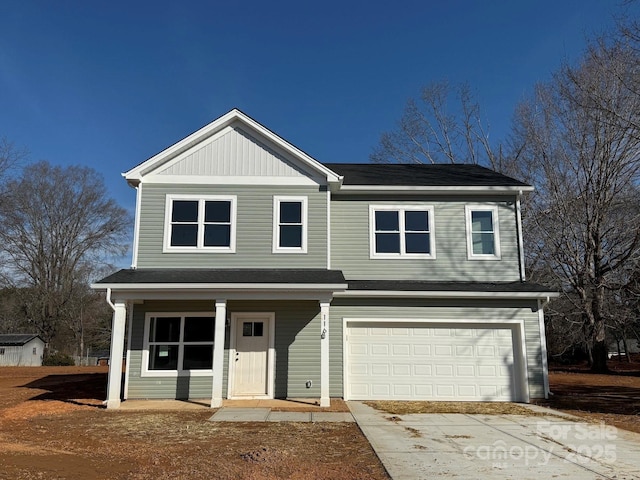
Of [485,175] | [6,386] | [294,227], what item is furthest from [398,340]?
[6,386]

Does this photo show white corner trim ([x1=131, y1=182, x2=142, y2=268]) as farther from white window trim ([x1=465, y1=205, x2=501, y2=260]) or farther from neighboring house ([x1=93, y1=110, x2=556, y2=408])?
white window trim ([x1=465, y1=205, x2=501, y2=260])

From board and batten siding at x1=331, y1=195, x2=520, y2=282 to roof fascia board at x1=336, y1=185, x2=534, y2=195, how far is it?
0.25 metres

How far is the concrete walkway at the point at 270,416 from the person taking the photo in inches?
372

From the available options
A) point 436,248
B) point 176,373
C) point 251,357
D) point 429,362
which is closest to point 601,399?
point 429,362

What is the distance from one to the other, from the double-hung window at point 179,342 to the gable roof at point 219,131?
13.0 ft

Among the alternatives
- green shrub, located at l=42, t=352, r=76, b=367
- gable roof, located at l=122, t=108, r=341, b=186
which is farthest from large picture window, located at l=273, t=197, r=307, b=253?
green shrub, located at l=42, t=352, r=76, b=367

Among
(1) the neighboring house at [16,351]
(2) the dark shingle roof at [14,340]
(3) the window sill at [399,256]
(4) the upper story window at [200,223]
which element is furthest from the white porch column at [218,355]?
(2) the dark shingle roof at [14,340]

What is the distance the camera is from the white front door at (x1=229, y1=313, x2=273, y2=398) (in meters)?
12.1

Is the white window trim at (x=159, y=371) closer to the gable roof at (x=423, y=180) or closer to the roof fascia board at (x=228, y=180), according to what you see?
the roof fascia board at (x=228, y=180)

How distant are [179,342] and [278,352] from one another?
2.63 m

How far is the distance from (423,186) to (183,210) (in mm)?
6783

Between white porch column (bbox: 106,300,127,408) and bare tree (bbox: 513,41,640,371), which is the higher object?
bare tree (bbox: 513,41,640,371)

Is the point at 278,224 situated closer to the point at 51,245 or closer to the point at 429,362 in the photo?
the point at 429,362

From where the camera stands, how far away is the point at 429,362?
12.5m
